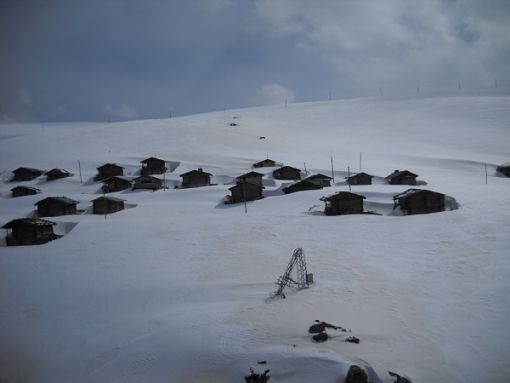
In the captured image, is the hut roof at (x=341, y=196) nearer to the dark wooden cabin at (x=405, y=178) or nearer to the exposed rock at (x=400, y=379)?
the dark wooden cabin at (x=405, y=178)

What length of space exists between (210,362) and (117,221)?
63.5 feet

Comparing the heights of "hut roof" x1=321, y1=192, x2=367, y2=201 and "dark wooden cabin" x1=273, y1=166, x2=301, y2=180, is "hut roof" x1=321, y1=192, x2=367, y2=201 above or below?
below

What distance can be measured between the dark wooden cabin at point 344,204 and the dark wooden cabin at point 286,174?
18.4 m

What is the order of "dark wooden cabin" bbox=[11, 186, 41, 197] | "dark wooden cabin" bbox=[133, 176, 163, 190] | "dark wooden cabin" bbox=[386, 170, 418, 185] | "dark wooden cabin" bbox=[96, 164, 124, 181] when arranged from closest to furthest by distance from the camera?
"dark wooden cabin" bbox=[11, 186, 41, 197]
"dark wooden cabin" bbox=[386, 170, 418, 185]
"dark wooden cabin" bbox=[133, 176, 163, 190]
"dark wooden cabin" bbox=[96, 164, 124, 181]

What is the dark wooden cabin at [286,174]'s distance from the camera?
158ft

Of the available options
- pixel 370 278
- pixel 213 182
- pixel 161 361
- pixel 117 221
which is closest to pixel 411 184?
pixel 213 182

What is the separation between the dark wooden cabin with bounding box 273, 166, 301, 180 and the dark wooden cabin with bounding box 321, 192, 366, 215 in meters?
18.4

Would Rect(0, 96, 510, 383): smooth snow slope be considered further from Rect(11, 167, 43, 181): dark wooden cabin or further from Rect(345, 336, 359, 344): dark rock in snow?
Rect(11, 167, 43, 181): dark wooden cabin

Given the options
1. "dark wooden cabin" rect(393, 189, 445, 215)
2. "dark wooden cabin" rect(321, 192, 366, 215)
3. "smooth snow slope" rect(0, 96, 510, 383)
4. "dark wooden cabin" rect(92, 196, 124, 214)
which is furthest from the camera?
"dark wooden cabin" rect(92, 196, 124, 214)

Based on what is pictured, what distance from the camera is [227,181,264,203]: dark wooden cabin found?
36.5 m

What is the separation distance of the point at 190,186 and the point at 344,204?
23015 mm

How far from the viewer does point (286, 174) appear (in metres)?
48.2

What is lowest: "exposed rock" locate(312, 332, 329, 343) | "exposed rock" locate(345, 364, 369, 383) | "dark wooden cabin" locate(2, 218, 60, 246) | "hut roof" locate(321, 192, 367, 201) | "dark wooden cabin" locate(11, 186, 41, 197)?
"exposed rock" locate(345, 364, 369, 383)

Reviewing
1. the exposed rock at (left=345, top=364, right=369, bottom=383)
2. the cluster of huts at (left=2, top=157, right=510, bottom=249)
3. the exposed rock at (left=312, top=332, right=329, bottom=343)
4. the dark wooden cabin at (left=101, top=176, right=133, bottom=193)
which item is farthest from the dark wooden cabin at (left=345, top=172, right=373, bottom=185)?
the exposed rock at (left=345, top=364, right=369, bottom=383)
